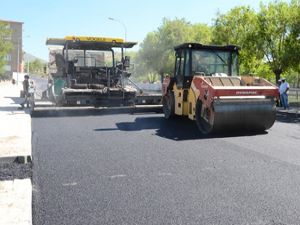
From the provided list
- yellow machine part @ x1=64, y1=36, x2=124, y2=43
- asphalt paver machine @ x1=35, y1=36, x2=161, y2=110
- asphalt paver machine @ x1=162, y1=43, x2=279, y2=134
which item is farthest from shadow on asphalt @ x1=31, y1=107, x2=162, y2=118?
yellow machine part @ x1=64, y1=36, x2=124, y2=43

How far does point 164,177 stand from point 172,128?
4687 millimetres

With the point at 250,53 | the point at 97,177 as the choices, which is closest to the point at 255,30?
the point at 250,53

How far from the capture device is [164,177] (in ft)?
17.9

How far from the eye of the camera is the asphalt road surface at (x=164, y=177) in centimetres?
407

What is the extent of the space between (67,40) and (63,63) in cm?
86

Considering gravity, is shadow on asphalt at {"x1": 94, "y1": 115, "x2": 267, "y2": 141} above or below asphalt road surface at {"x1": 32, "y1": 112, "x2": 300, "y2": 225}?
above

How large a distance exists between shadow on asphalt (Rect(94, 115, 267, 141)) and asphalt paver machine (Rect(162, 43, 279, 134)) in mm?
206

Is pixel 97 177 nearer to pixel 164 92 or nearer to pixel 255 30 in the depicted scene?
pixel 164 92

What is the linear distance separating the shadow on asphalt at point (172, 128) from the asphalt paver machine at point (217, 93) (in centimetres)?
21

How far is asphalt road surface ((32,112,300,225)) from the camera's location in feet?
13.4

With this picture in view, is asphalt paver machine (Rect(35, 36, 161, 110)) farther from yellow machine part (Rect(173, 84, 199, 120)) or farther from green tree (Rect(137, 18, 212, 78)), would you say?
green tree (Rect(137, 18, 212, 78))

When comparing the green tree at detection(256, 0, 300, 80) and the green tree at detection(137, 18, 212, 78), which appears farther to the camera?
the green tree at detection(137, 18, 212, 78)

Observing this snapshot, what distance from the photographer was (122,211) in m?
4.15

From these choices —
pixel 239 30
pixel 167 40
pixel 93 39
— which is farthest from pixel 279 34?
pixel 167 40
